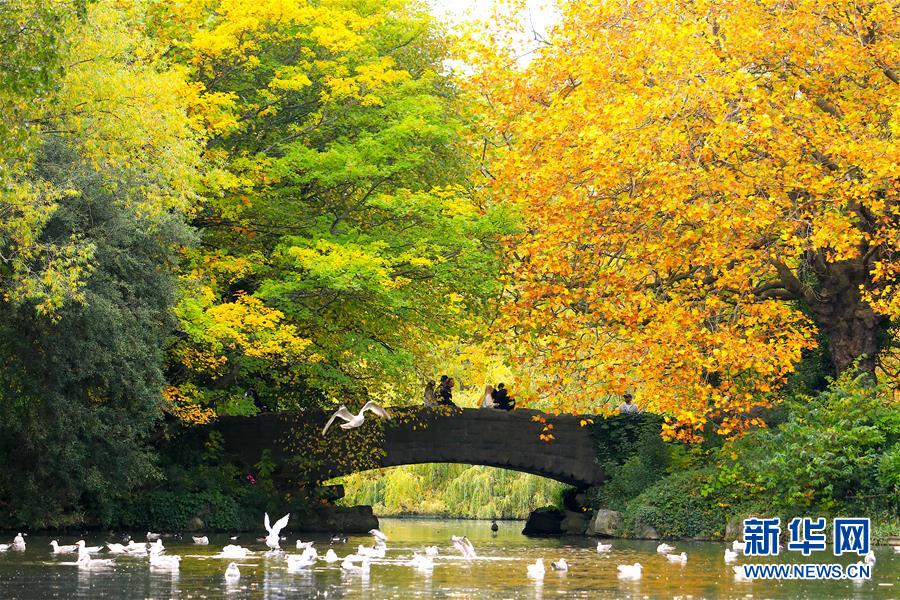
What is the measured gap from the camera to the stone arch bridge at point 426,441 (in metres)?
35.5

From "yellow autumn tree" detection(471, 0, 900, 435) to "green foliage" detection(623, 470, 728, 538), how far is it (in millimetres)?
3544

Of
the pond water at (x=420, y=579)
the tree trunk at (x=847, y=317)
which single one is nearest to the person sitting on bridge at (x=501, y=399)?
the tree trunk at (x=847, y=317)

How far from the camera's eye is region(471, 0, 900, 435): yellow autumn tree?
2669 cm

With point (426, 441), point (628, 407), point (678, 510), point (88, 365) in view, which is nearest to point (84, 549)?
point (88, 365)

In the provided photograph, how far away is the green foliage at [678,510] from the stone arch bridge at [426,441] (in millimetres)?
3047

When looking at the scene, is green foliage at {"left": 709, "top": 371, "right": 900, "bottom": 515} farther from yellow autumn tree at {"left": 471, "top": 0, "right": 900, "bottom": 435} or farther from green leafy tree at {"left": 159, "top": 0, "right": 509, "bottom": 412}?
green leafy tree at {"left": 159, "top": 0, "right": 509, "bottom": 412}

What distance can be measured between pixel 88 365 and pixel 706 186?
1276 centimetres

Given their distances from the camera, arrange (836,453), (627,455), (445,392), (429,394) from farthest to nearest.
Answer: (445,392) → (429,394) → (627,455) → (836,453)

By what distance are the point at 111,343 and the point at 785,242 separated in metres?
14.4

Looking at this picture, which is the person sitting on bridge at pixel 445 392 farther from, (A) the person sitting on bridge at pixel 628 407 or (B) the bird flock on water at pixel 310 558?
(B) the bird flock on water at pixel 310 558

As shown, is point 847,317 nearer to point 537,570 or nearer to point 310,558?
point 537,570

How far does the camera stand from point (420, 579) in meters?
19.4

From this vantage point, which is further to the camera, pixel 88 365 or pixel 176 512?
pixel 176 512

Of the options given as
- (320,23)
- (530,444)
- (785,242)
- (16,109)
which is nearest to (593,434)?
(530,444)
